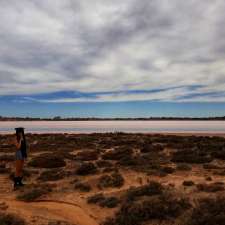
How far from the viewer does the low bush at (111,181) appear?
12344 mm

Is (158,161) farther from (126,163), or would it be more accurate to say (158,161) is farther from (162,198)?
(162,198)

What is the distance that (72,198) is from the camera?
424 inches

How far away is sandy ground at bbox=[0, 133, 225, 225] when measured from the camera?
28.8 feet

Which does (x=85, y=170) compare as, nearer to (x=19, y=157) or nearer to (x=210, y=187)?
(x=19, y=157)

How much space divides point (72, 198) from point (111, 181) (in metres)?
2.53

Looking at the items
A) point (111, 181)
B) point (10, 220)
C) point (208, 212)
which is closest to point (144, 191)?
point (111, 181)

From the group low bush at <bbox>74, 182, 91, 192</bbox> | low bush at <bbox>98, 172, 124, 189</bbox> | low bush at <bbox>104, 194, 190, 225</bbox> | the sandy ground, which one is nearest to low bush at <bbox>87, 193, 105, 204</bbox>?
the sandy ground

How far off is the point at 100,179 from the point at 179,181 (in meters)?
3.51

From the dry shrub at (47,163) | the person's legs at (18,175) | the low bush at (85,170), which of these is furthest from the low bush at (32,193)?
the dry shrub at (47,163)

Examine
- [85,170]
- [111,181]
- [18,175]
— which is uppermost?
[18,175]

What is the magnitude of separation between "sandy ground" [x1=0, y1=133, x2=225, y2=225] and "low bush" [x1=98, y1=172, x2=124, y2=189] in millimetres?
225

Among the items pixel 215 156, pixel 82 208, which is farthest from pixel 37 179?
pixel 215 156

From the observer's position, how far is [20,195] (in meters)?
10.9

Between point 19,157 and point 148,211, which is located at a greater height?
point 19,157
